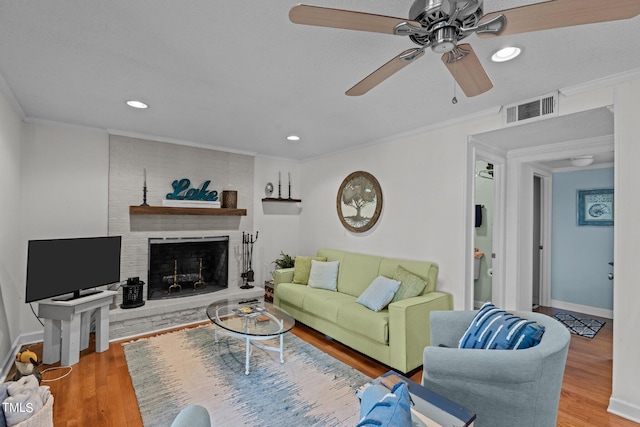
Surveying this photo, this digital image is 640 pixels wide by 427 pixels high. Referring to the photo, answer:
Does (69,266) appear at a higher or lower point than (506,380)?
higher

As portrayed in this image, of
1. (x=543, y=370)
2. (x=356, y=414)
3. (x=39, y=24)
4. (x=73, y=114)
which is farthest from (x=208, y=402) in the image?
(x=73, y=114)

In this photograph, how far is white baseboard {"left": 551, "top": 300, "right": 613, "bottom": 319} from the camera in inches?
169

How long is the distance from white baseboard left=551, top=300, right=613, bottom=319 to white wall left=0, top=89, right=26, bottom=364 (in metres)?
6.68

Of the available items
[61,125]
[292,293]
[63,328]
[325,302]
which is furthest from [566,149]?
[61,125]

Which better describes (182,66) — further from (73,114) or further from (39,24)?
(73,114)

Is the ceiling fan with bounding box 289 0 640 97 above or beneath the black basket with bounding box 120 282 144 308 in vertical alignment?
above

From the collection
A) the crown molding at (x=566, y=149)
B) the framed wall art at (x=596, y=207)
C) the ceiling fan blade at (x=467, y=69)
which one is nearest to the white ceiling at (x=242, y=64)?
the ceiling fan blade at (x=467, y=69)

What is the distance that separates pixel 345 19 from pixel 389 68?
17.3 inches

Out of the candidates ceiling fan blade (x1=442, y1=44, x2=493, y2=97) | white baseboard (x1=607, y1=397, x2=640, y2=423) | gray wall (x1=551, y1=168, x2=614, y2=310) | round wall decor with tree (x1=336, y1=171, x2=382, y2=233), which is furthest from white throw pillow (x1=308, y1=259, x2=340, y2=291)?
gray wall (x1=551, y1=168, x2=614, y2=310)

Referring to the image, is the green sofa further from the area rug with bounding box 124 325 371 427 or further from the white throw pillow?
the area rug with bounding box 124 325 371 427

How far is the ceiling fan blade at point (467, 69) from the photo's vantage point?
1.42 metres

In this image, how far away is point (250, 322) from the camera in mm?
2990

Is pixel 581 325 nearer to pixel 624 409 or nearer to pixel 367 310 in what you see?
pixel 624 409

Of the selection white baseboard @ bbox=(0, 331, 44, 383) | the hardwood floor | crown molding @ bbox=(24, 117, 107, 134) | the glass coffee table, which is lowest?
the hardwood floor
